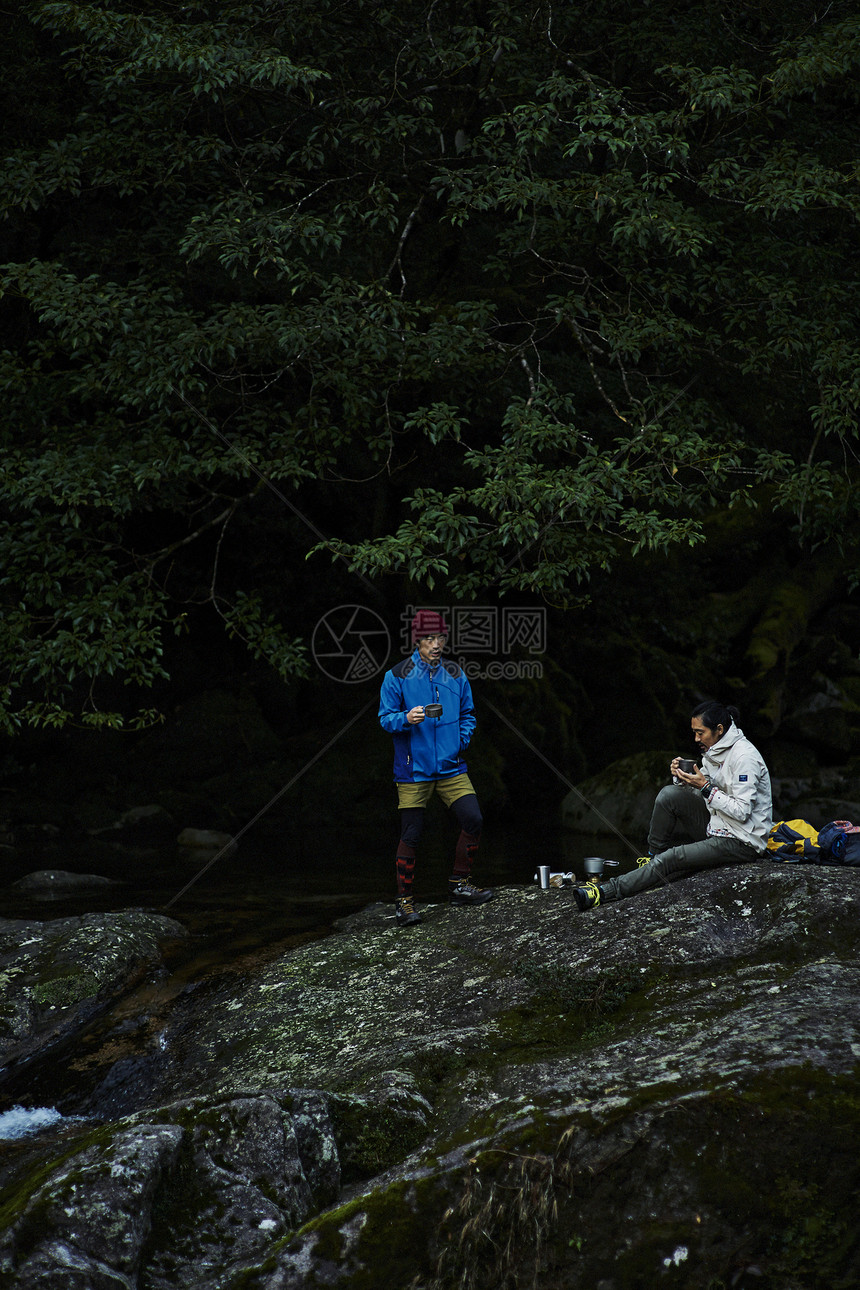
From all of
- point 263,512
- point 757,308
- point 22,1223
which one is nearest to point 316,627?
point 263,512

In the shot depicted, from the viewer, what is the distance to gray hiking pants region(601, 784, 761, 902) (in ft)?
18.8

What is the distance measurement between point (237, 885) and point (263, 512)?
7291 millimetres

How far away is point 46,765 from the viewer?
53.1ft

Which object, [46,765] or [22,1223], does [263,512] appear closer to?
[46,765]

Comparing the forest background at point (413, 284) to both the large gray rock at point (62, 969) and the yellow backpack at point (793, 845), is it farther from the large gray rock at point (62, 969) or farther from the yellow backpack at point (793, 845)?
the yellow backpack at point (793, 845)

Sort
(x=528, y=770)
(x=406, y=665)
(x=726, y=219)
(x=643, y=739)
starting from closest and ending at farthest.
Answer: (x=406, y=665) < (x=726, y=219) < (x=528, y=770) < (x=643, y=739)

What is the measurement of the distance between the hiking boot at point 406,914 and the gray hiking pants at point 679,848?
154 cm

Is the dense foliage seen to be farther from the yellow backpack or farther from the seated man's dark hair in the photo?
the yellow backpack

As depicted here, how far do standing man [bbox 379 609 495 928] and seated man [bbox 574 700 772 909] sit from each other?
4.07 feet

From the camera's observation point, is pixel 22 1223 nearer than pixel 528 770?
Yes

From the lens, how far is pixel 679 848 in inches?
230

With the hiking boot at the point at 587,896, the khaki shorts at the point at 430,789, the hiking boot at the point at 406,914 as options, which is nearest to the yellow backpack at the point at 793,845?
the hiking boot at the point at 587,896

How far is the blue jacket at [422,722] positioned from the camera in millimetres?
6859

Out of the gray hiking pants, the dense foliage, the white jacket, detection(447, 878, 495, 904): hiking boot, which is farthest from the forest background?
the white jacket
